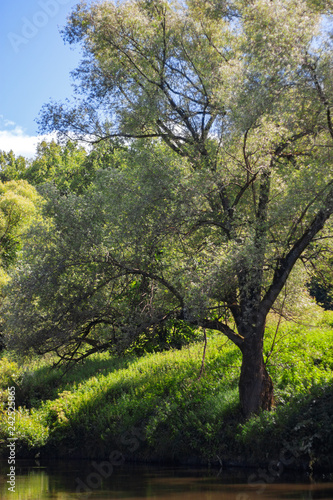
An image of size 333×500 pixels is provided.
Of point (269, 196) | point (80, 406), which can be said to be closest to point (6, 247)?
point (80, 406)

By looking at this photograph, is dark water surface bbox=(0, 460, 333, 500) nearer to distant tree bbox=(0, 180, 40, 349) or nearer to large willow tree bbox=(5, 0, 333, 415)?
large willow tree bbox=(5, 0, 333, 415)

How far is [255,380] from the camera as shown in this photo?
50.6 feet

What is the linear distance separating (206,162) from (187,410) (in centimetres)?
712

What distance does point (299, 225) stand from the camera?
1491 cm

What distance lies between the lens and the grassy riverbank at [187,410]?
569 inches

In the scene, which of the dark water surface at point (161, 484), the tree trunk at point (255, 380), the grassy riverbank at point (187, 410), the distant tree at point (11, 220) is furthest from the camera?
the distant tree at point (11, 220)

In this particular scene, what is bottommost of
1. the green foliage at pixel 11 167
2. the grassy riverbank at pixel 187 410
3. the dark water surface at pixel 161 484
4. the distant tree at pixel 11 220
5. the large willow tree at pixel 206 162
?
the dark water surface at pixel 161 484

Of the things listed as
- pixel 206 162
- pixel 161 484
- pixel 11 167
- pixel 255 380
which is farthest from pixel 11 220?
pixel 161 484

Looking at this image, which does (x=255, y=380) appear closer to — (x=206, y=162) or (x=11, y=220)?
(x=206, y=162)

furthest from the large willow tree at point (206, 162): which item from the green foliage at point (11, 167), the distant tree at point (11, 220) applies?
the green foliage at point (11, 167)

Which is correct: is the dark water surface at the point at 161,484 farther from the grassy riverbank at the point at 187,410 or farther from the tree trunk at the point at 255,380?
the tree trunk at the point at 255,380

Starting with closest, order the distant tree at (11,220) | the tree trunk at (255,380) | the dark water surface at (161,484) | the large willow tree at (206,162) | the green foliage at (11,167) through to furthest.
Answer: the dark water surface at (161,484)
the large willow tree at (206,162)
the tree trunk at (255,380)
the distant tree at (11,220)
the green foliage at (11,167)

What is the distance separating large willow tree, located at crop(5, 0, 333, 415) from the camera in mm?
13633

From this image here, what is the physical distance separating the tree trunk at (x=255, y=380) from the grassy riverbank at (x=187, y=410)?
35cm
